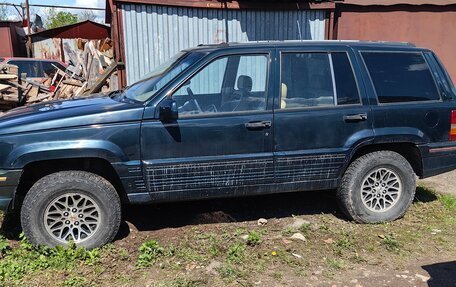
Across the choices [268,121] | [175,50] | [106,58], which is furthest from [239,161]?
[106,58]

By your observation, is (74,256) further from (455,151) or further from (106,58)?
(106,58)

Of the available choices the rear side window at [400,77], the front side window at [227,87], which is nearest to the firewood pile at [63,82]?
the front side window at [227,87]

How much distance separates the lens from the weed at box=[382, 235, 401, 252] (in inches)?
161

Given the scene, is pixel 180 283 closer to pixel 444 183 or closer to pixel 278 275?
pixel 278 275

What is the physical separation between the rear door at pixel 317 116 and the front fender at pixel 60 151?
157cm

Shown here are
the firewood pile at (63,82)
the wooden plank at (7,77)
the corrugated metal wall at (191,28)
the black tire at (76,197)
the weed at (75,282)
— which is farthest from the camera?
the wooden plank at (7,77)

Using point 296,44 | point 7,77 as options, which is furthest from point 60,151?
point 7,77

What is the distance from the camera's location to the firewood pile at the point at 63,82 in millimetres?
9305

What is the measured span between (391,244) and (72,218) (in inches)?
117

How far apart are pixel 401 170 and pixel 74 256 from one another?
332 centimetres

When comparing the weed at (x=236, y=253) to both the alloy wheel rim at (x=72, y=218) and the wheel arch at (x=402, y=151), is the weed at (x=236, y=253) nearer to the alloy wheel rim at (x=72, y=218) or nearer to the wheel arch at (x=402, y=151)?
the alloy wheel rim at (x=72, y=218)

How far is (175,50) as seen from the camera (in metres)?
8.54

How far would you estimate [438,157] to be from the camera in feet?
15.3

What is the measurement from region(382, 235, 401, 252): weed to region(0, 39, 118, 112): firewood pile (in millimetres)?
5902
